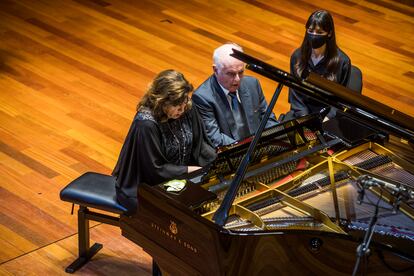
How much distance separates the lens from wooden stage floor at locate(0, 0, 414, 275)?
4.61m

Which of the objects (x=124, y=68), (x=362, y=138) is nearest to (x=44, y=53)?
(x=124, y=68)

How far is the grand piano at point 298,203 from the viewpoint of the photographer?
10.3 feet

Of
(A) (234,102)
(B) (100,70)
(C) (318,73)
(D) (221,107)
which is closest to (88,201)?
(D) (221,107)

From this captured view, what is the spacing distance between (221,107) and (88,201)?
3.25 feet

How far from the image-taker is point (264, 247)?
3.17m

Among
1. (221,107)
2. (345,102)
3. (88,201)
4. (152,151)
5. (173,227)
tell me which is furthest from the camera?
(221,107)

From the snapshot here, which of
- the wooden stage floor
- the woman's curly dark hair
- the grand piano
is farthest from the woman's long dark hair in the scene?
the woman's curly dark hair

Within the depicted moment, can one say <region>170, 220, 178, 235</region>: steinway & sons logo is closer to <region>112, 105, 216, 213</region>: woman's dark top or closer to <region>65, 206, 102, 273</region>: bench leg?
<region>112, 105, 216, 213</region>: woman's dark top

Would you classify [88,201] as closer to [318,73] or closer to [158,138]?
[158,138]

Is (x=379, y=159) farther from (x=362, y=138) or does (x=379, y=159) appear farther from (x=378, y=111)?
(x=378, y=111)

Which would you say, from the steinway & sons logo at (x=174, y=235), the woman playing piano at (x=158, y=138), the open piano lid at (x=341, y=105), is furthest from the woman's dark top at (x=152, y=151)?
the open piano lid at (x=341, y=105)

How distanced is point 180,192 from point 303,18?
4.80 metres

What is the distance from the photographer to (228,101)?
14.9ft

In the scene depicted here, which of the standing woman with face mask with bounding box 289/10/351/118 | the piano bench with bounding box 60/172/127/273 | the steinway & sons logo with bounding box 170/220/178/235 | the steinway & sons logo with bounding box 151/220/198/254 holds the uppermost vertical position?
the standing woman with face mask with bounding box 289/10/351/118
